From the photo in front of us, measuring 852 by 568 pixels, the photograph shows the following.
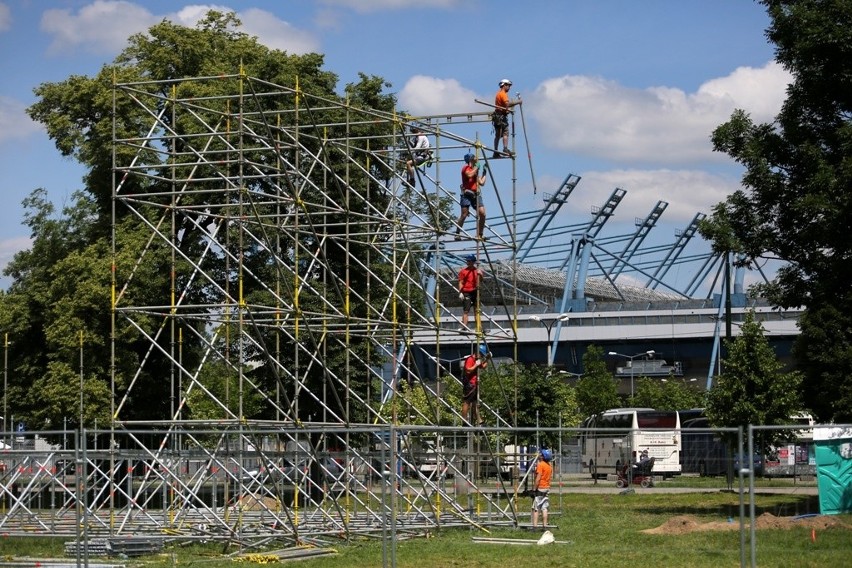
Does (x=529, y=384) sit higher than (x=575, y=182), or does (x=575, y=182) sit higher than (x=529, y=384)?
(x=575, y=182)

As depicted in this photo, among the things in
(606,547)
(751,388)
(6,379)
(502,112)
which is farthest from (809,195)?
(6,379)

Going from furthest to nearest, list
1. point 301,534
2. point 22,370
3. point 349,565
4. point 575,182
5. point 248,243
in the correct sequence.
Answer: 1. point 575,182
2. point 22,370
3. point 248,243
4. point 301,534
5. point 349,565

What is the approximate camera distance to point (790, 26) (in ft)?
98.1

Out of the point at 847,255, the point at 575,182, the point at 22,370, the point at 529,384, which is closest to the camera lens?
the point at 847,255

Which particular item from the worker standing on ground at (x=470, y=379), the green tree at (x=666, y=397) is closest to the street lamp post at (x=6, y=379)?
the worker standing on ground at (x=470, y=379)

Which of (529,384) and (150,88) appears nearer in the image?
(150,88)

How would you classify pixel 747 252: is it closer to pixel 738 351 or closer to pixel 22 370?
pixel 738 351

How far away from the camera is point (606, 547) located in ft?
71.9

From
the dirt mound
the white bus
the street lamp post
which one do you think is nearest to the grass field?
the dirt mound

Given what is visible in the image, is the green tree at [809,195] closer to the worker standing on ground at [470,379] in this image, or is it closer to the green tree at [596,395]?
the worker standing on ground at [470,379]

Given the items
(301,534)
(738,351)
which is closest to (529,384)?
(738,351)

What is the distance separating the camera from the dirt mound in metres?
21.7

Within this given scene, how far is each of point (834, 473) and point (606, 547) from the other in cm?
371

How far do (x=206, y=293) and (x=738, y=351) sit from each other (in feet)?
52.6
